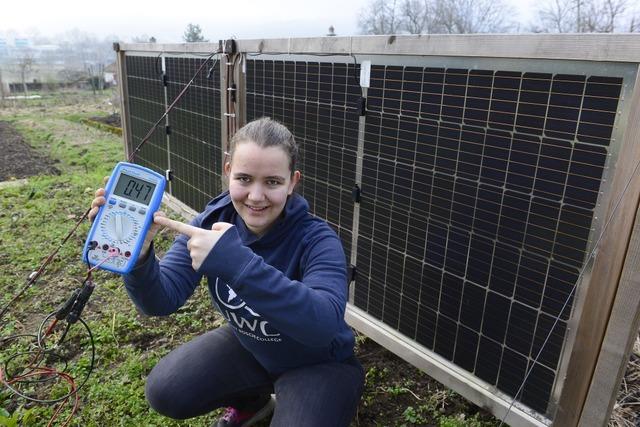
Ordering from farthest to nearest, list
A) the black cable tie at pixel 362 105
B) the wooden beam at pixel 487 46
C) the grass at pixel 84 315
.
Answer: the black cable tie at pixel 362 105 < the grass at pixel 84 315 < the wooden beam at pixel 487 46

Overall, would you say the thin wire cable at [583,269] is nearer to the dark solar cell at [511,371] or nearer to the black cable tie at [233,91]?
the dark solar cell at [511,371]

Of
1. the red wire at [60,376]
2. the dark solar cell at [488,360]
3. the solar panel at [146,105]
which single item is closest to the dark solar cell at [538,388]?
the dark solar cell at [488,360]

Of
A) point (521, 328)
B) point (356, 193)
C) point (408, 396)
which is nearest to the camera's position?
point (521, 328)

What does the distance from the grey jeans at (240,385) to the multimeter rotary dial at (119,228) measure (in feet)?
2.49

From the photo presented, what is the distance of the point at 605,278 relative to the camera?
2.00 meters

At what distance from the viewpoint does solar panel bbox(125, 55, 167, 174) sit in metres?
5.66

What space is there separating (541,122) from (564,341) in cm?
97

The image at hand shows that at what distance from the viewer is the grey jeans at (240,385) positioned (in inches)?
78.9

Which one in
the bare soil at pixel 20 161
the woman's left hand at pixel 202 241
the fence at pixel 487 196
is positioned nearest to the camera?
the woman's left hand at pixel 202 241

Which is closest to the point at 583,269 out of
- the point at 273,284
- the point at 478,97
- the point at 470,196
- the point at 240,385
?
the point at 470,196

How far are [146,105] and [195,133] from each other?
1386 mm

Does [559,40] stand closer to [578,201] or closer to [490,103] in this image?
[490,103]

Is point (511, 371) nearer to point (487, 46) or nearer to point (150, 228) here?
point (487, 46)

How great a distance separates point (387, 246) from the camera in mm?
2984
